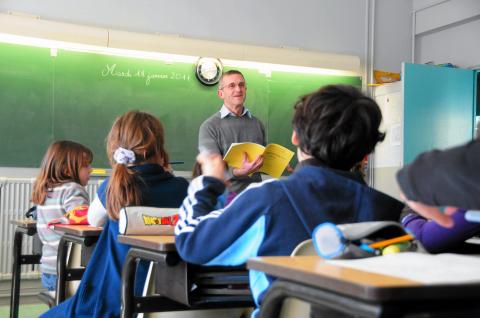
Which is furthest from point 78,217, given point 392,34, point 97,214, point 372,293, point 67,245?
point 392,34

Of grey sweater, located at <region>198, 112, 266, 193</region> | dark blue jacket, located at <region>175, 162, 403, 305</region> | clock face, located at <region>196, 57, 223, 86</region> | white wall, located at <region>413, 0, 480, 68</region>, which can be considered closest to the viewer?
dark blue jacket, located at <region>175, 162, 403, 305</region>

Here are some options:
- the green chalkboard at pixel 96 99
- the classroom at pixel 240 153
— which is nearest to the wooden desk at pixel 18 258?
the classroom at pixel 240 153

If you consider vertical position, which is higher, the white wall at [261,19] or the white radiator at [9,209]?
the white wall at [261,19]

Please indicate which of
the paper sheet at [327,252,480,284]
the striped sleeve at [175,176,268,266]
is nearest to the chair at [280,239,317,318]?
the striped sleeve at [175,176,268,266]

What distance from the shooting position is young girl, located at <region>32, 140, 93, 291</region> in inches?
135

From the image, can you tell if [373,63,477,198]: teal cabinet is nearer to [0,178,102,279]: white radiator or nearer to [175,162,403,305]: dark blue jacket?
[0,178,102,279]: white radiator

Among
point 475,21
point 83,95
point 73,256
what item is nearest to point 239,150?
point 73,256

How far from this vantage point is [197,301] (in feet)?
6.62

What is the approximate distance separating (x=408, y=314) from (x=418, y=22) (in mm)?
6911

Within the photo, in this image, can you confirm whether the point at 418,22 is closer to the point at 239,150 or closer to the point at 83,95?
the point at 83,95

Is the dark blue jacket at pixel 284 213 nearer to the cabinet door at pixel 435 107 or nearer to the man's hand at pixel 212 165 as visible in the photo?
the man's hand at pixel 212 165

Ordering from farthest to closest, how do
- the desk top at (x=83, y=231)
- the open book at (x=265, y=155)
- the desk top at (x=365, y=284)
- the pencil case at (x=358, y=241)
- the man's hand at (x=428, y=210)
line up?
1. the open book at (x=265, y=155)
2. the desk top at (x=83, y=231)
3. the pencil case at (x=358, y=241)
4. the man's hand at (x=428, y=210)
5. the desk top at (x=365, y=284)

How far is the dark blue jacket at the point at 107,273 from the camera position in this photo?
8.11 feet

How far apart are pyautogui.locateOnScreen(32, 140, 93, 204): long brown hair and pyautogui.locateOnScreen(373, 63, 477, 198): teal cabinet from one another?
3.83 meters
